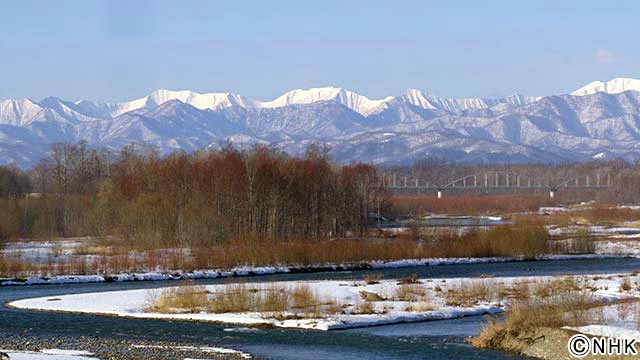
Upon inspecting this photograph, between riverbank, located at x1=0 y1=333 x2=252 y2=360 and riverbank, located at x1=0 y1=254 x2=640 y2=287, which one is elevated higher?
riverbank, located at x1=0 y1=254 x2=640 y2=287

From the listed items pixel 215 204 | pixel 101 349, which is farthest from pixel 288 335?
pixel 215 204

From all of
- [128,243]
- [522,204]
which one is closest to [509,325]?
[128,243]

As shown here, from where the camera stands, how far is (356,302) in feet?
132

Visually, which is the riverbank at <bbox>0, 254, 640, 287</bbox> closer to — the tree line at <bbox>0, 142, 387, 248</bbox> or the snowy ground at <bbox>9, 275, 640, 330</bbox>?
the snowy ground at <bbox>9, 275, 640, 330</bbox>

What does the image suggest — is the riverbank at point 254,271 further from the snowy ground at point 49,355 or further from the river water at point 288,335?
the snowy ground at point 49,355

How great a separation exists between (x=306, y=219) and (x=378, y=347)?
5248 centimetres

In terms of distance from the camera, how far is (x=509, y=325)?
30281mm

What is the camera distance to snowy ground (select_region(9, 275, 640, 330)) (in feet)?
117

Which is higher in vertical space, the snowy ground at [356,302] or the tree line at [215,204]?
the tree line at [215,204]

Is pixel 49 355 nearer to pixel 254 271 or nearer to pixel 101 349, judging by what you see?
pixel 101 349

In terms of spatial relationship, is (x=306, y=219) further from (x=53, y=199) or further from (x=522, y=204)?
(x=522, y=204)

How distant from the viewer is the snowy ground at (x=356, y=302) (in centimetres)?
3572

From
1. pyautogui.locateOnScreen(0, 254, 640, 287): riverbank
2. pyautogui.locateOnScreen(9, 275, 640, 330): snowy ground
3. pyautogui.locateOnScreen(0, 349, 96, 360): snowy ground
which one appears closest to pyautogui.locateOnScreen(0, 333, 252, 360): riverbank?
pyautogui.locateOnScreen(0, 349, 96, 360): snowy ground

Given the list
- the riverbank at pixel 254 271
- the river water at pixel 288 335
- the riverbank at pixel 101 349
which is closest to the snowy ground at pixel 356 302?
the river water at pixel 288 335
